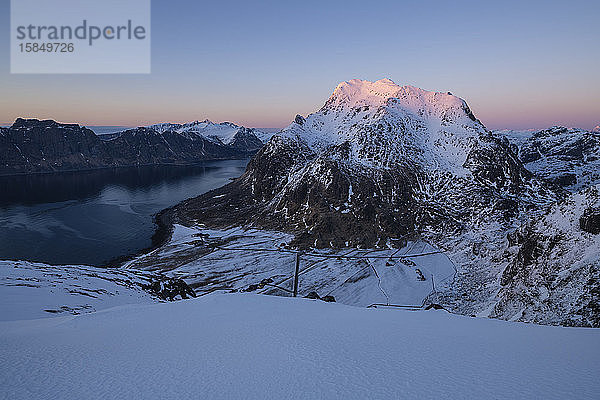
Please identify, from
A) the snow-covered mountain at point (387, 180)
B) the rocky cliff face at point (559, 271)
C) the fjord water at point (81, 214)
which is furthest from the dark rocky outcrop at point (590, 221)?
the fjord water at point (81, 214)

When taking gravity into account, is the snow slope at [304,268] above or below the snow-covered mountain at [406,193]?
below

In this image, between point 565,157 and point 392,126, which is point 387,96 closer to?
point 392,126

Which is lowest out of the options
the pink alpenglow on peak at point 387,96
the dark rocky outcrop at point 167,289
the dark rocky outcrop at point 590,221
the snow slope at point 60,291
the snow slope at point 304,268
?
the snow slope at point 304,268

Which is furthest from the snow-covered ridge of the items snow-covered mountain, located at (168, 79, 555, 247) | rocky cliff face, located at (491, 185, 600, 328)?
rocky cliff face, located at (491, 185, 600, 328)

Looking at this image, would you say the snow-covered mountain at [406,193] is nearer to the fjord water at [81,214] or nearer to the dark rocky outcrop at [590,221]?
the dark rocky outcrop at [590,221]

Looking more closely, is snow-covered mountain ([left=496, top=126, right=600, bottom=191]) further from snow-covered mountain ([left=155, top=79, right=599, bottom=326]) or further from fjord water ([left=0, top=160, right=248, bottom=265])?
fjord water ([left=0, top=160, right=248, bottom=265])

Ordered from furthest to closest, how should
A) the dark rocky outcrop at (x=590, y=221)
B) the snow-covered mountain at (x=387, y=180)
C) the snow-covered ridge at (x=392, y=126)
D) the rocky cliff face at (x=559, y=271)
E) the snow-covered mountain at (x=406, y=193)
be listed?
1. the snow-covered ridge at (x=392, y=126)
2. the snow-covered mountain at (x=387, y=180)
3. the snow-covered mountain at (x=406, y=193)
4. the dark rocky outcrop at (x=590, y=221)
5. the rocky cliff face at (x=559, y=271)

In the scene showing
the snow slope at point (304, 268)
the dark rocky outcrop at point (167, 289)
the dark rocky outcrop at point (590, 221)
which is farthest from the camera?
the snow slope at point (304, 268)
